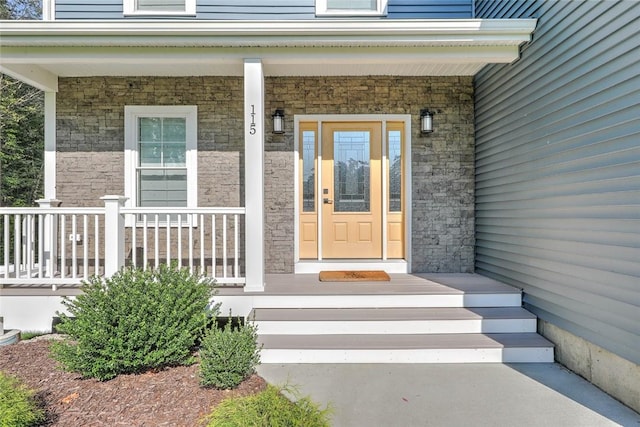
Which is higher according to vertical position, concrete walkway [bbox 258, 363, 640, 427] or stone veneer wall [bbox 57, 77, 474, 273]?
stone veneer wall [bbox 57, 77, 474, 273]

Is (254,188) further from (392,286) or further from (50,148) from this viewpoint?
(50,148)

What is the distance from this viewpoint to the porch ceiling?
3834mm

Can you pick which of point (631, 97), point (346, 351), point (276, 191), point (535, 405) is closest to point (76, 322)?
point (346, 351)

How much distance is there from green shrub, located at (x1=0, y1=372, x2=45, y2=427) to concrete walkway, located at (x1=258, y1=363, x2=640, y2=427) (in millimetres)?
1532

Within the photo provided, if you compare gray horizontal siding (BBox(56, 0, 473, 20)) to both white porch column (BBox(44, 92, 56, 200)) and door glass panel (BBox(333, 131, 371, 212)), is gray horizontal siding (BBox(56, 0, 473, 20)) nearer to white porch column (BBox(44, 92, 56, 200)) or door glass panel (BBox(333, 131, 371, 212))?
white porch column (BBox(44, 92, 56, 200))

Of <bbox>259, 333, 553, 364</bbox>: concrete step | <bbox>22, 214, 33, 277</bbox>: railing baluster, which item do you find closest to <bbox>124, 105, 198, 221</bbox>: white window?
<bbox>22, 214, 33, 277</bbox>: railing baluster

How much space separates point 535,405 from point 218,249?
390cm

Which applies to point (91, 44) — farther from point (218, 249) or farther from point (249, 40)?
point (218, 249)

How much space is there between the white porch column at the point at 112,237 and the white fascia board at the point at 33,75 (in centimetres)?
196

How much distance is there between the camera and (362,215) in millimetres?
5406

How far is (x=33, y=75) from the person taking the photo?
454cm

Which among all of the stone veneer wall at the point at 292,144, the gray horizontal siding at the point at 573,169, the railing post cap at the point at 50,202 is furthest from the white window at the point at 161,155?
the gray horizontal siding at the point at 573,169

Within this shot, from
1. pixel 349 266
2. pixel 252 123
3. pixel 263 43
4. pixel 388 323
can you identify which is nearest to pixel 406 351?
pixel 388 323

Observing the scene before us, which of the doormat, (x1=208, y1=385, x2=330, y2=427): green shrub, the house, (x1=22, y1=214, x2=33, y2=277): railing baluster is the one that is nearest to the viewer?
(x1=208, y1=385, x2=330, y2=427): green shrub
